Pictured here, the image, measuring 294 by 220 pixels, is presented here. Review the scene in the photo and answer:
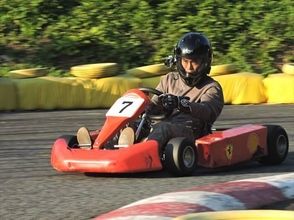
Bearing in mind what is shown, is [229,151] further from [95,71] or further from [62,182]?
[95,71]

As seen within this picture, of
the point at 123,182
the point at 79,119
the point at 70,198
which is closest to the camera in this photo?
the point at 70,198

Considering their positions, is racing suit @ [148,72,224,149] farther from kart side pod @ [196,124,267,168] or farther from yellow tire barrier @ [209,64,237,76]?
yellow tire barrier @ [209,64,237,76]

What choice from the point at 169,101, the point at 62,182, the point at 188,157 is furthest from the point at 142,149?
→ the point at 62,182

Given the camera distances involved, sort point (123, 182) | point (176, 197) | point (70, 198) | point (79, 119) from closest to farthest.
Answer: point (176, 197) → point (70, 198) → point (123, 182) → point (79, 119)

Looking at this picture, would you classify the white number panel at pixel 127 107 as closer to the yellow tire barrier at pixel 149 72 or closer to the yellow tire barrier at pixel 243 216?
the yellow tire barrier at pixel 243 216

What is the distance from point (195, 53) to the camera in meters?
6.63

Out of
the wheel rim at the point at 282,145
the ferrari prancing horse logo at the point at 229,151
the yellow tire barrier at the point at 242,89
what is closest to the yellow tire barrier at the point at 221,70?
the yellow tire barrier at the point at 242,89

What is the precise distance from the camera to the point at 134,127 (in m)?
6.42

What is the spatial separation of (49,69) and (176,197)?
818 centimetres

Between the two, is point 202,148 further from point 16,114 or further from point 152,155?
point 16,114

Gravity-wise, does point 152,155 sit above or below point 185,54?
below

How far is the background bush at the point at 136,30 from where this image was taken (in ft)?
43.9

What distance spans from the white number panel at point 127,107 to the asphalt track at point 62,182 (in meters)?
0.45

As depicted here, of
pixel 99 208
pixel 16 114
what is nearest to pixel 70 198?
pixel 99 208
